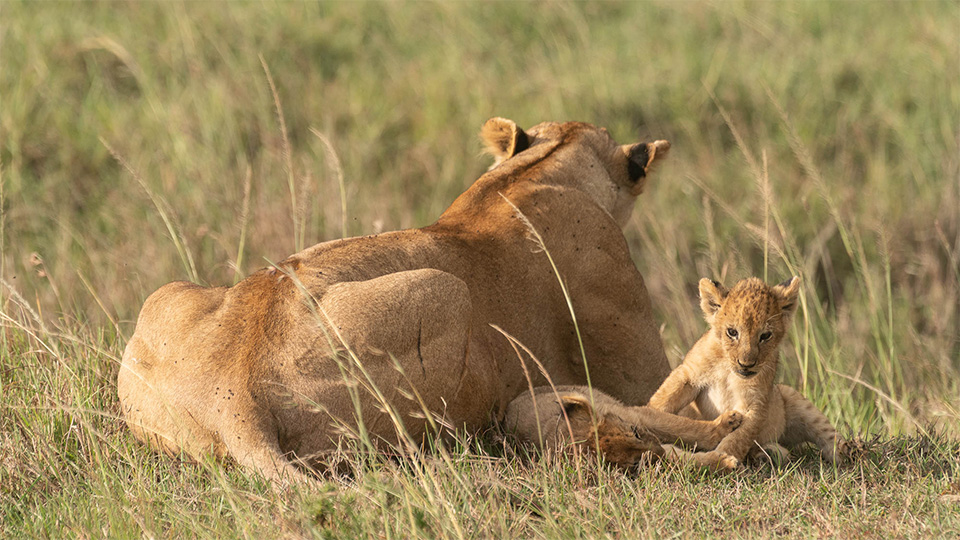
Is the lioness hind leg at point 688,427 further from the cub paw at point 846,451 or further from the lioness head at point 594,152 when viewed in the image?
the lioness head at point 594,152

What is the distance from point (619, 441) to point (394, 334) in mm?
928

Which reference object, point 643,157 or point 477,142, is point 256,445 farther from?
point 477,142

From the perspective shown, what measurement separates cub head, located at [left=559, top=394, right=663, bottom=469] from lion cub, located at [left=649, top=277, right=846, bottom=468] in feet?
0.68

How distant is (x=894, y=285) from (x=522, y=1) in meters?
5.25

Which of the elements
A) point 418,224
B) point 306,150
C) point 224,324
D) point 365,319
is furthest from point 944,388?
point 306,150

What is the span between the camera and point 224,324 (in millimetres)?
4172

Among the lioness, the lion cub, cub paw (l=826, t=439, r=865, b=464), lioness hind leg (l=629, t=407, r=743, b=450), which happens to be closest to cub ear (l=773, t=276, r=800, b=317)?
the lion cub

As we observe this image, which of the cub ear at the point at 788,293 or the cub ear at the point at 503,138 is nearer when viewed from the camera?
the cub ear at the point at 788,293

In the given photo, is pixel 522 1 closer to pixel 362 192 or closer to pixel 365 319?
pixel 362 192

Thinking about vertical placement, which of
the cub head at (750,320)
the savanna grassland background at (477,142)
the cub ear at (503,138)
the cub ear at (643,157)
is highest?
the cub ear at (503,138)

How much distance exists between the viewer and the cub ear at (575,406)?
4328 mm

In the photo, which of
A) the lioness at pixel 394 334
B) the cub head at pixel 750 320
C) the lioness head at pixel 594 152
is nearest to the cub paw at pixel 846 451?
the cub head at pixel 750 320

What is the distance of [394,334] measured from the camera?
413 cm

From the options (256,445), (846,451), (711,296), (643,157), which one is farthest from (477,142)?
(256,445)
